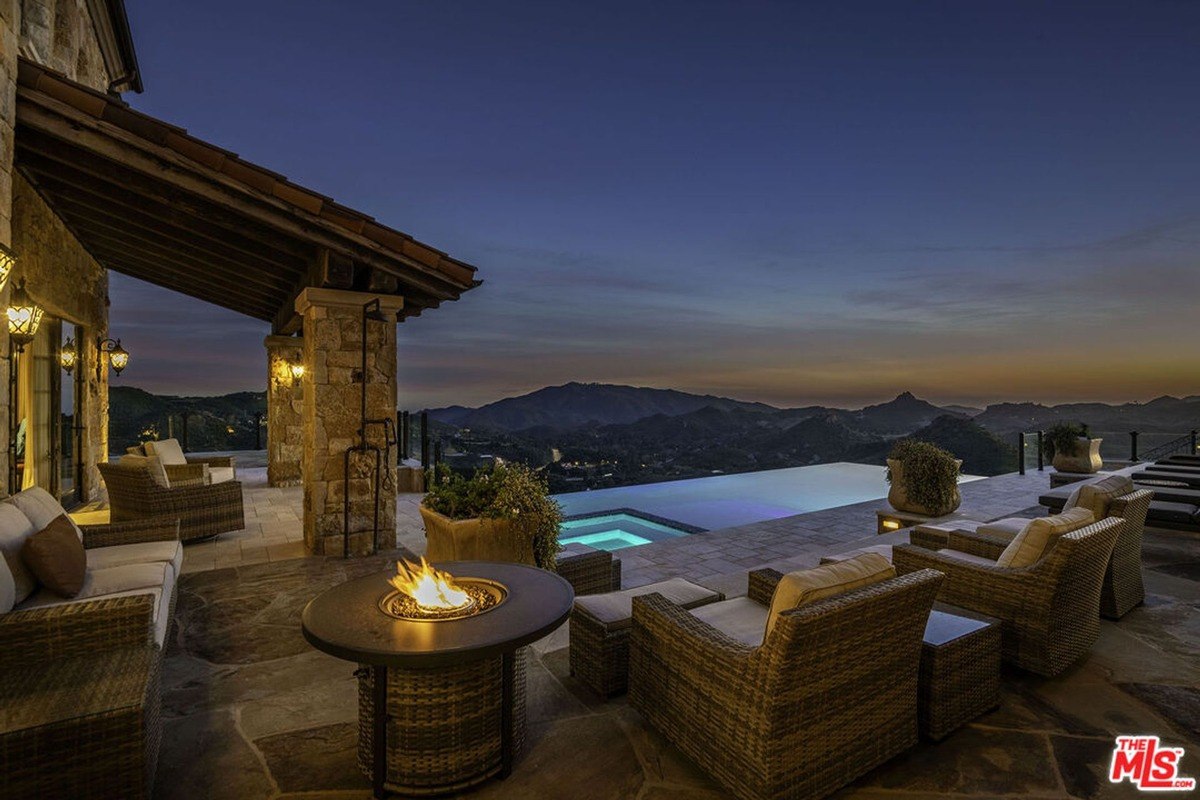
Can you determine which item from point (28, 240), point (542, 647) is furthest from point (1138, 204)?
point (28, 240)

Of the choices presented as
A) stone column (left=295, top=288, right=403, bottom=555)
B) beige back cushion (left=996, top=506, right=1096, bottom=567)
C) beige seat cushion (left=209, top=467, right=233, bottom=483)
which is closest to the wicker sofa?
stone column (left=295, top=288, right=403, bottom=555)

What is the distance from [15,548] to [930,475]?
7.77 metres

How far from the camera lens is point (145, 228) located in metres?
5.53

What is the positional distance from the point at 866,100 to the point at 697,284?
6.29m

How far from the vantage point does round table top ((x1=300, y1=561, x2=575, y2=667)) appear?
1663 millimetres

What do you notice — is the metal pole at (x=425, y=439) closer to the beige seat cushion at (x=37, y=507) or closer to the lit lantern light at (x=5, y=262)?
the beige seat cushion at (x=37, y=507)

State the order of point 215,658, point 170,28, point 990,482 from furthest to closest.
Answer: point 990,482 → point 170,28 → point 215,658

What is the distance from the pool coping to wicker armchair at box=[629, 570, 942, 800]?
18.0 ft

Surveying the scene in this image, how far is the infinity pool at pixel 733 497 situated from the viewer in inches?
329

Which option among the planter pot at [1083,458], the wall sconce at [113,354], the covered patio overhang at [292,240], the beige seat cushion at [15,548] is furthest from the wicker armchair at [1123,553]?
the wall sconce at [113,354]

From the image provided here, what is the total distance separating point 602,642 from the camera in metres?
2.42

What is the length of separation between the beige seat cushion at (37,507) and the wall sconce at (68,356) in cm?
468

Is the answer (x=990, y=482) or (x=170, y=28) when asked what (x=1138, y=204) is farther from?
(x=170, y=28)

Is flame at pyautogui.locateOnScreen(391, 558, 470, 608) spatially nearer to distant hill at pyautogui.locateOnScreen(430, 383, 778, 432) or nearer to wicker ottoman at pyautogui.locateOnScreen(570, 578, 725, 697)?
wicker ottoman at pyautogui.locateOnScreen(570, 578, 725, 697)
